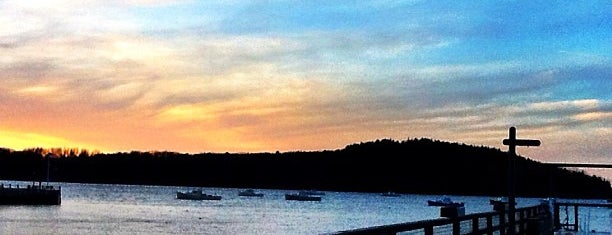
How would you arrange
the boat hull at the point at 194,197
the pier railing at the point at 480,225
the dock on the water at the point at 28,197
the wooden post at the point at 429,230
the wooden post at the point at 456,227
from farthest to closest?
the boat hull at the point at 194,197
the dock on the water at the point at 28,197
the wooden post at the point at 456,227
the wooden post at the point at 429,230
the pier railing at the point at 480,225

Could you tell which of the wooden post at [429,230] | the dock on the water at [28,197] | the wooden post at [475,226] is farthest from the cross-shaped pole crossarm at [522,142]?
the dock on the water at [28,197]

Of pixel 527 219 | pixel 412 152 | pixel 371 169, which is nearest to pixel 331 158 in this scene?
pixel 371 169

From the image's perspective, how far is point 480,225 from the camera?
1600 centimetres

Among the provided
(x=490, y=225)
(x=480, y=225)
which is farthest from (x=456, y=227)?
(x=490, y=225)

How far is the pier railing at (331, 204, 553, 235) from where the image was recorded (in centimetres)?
966

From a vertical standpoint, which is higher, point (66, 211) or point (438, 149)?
point (438, 149)

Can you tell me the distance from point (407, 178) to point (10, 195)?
3731 inches

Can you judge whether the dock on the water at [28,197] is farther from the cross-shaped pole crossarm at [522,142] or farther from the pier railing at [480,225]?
the cross-shaped pole crossarm at [522,142]

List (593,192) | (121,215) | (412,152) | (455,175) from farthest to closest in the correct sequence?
(455,175) < (412,152) < (121,215) < (593,192)

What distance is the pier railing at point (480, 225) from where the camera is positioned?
9.66m

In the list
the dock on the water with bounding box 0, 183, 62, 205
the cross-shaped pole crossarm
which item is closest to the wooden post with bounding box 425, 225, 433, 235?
the cross-shaped pole crossarm

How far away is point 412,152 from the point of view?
14525 cm

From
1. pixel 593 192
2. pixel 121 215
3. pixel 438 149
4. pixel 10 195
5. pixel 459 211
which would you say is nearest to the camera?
pixel 459 211

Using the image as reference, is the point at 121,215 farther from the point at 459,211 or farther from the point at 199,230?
the point at 459,211
